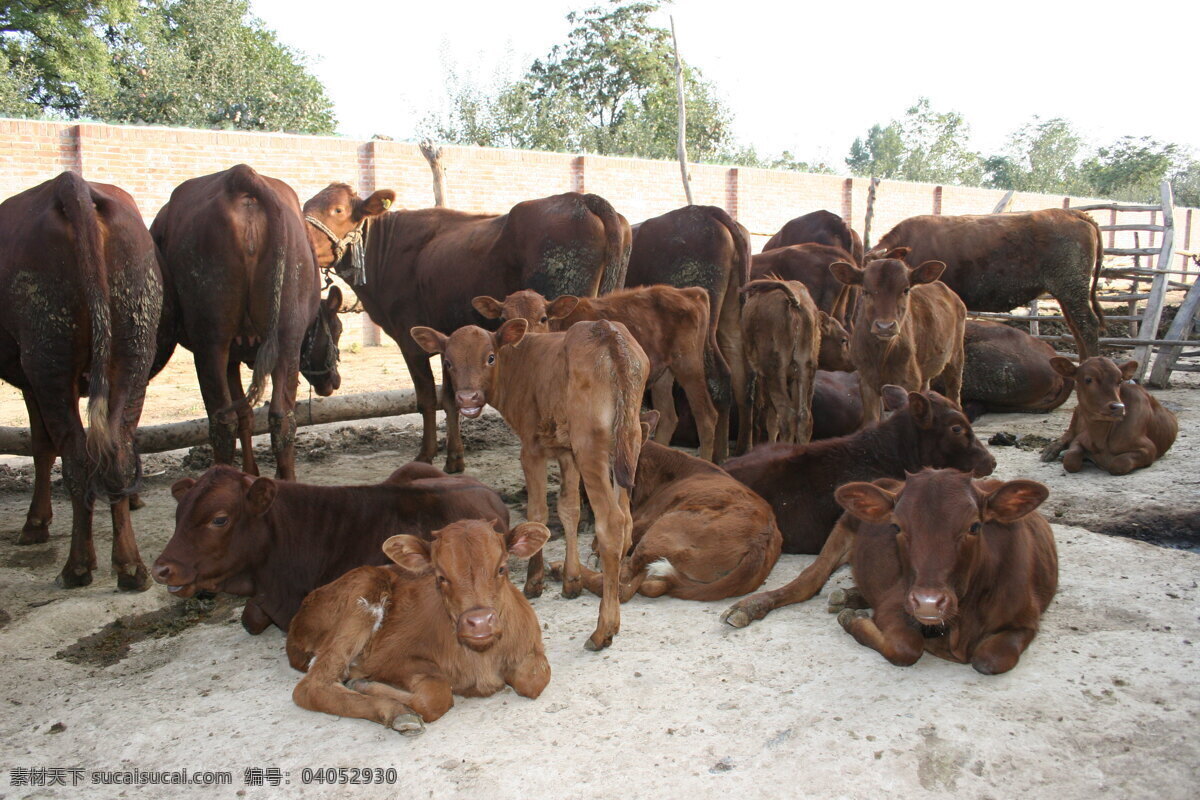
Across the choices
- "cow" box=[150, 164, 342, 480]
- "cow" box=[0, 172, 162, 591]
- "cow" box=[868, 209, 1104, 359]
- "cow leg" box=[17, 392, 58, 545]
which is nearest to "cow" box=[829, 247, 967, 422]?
"cow" box=[868, 209, 1104, 359]

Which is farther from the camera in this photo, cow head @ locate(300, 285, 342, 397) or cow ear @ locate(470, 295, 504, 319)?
cow head @ locate(300, 285, 342, 397)

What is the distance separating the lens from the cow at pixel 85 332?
524cm

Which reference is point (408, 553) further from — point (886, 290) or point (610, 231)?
point (886, 290)

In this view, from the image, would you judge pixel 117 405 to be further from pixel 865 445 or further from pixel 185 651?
pixel 865 445

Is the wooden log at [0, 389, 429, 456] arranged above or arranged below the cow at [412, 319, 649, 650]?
below

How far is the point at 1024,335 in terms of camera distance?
10.5 m

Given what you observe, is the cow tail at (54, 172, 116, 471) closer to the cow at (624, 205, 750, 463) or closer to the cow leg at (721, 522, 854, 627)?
the cow leg at (721, 522, 854, 627)

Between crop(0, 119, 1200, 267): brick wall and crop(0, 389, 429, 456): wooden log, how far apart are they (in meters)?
7.63

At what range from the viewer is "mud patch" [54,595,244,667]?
457 cm

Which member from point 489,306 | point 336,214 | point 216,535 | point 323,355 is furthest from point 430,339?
point 336,214

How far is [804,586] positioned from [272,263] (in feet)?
13.3

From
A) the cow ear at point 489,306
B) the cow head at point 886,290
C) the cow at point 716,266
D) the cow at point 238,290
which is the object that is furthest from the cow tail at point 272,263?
the cow head at point 886,290

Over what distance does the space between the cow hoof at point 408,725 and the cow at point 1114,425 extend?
585cm

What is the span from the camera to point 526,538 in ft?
13.3
